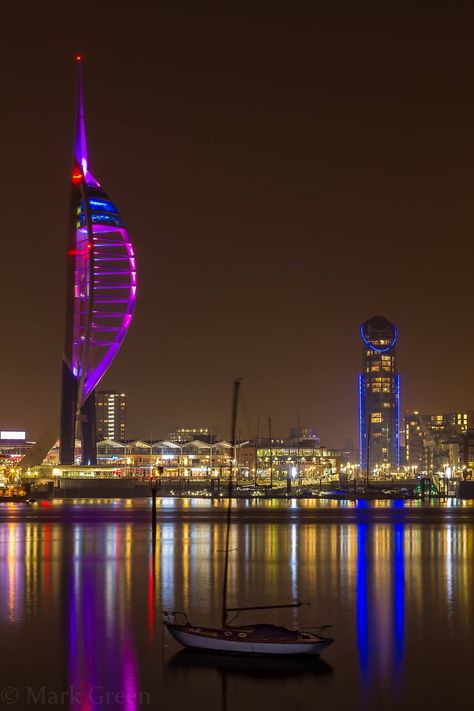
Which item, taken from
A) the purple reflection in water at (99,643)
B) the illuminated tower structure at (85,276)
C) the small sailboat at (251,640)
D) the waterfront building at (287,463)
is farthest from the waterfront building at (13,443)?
the small sailboat at (251,640)

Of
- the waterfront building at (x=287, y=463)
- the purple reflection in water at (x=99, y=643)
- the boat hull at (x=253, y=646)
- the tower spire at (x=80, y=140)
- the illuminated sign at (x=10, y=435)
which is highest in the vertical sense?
the tower spire at (x=80, y=140)

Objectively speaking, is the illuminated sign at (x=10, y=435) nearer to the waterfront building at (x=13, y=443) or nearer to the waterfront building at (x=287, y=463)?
the waterfront building at (x=13, y=443)

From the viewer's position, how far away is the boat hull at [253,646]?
Result: 23984mm

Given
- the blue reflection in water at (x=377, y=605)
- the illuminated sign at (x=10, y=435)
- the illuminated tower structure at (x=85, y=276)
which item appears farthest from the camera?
the illuminated sign at (x=10, y=435)

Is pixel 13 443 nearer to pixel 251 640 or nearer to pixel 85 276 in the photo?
pixel 85 276

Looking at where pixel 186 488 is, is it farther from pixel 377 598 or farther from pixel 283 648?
pixel 283 648

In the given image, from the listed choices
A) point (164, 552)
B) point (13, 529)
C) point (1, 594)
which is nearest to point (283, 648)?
point (1, 594)

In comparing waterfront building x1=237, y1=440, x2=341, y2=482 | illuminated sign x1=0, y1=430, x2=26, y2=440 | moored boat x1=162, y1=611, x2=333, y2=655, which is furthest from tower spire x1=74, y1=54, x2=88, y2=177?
illuminated sign x1=0, y1=430, x2=26, y2=440

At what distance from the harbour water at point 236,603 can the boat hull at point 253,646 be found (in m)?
→ 0.28

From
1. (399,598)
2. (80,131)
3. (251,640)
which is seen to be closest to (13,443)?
(80,131)

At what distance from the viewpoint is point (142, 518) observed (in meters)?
75.3

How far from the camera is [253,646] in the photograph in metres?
24.1

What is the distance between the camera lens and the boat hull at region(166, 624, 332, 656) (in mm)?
23984

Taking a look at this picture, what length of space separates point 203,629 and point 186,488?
10785 cm
